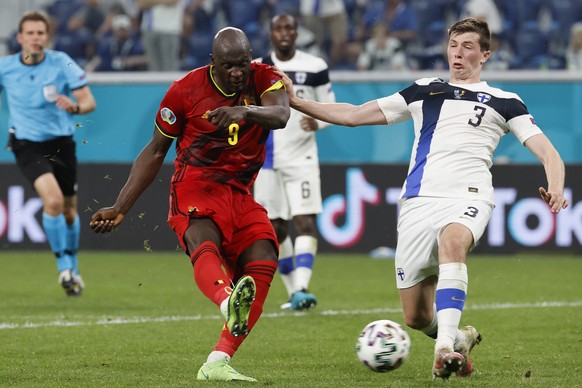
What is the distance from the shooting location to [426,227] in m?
6.51

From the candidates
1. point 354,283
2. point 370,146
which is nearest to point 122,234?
point 370,146

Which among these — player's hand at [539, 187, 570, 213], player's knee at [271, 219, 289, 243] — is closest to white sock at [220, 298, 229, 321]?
player's hand at [539, 187, 570, 213]

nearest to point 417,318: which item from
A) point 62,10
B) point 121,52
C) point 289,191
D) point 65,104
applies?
point 289,191

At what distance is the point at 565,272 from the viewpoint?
13406 mm

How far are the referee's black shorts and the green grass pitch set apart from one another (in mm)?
1122

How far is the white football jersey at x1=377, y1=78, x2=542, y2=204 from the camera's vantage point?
21.7 ft

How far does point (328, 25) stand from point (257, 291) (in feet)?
38.7

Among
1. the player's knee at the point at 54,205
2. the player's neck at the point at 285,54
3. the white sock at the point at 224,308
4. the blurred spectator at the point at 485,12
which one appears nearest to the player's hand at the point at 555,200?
the white sock at the point at 224,308

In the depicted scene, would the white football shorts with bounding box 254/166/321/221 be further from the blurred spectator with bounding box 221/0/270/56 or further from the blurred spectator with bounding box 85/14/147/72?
the blurred spectator with bounding box 221/0/270/56

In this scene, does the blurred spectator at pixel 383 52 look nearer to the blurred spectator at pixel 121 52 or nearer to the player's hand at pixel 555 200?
the blurred spectator at pixel 121 52

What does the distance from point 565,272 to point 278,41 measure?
15.0 feet

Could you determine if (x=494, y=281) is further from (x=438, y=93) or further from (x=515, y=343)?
(x=438, y=93)

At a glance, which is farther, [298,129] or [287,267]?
[298,129]

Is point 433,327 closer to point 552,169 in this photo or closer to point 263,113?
point 552,169
